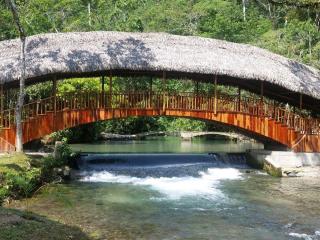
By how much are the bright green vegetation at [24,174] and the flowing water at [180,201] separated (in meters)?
0.42

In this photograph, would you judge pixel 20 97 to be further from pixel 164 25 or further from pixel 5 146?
pixel 164 25

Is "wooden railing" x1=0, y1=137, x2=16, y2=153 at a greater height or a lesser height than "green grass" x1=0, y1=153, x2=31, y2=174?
greater

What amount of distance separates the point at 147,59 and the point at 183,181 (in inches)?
185

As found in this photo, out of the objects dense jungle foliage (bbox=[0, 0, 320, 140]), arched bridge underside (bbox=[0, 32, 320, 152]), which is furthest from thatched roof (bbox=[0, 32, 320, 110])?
dense jungle foliage (bbox=[0, 0, 320, 140])

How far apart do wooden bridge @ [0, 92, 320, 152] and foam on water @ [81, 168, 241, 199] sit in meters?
2.04

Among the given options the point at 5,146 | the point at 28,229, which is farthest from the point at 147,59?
the point at 28,229

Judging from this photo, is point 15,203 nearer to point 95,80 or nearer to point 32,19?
point 95,80

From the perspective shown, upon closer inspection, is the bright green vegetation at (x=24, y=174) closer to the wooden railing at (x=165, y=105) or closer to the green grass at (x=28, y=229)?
the wooden railing at (x=165, y=105)

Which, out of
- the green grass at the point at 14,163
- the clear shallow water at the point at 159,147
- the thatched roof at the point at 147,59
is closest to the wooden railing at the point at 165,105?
the thatched roof at the point at 147,59

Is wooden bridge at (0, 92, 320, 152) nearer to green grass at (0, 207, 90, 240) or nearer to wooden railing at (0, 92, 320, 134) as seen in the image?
wooden railing at (0, 92, 320, 134)

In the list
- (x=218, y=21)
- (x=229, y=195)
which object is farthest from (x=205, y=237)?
(x=218, y=21)

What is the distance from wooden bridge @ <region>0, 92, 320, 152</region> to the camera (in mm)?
18703

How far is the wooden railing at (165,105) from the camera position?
19.0 m

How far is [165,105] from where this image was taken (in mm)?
19547
